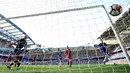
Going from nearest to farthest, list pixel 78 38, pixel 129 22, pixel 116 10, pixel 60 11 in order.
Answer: pixel 116 10 < pixel 60 11 < pixel 78 38 < pixel 129 22

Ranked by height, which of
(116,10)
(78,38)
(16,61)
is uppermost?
(116,10)

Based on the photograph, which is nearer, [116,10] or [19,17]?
[116,10]

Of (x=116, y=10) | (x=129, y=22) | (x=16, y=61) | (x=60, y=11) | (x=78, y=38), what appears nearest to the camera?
(x=116, y=10)

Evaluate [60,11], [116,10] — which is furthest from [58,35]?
[116,10]

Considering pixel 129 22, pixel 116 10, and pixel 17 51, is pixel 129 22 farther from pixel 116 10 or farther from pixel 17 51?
pixel 17 51

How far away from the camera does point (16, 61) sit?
7.98 metres

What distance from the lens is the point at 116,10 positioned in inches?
218

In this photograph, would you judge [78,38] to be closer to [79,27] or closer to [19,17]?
[79,27]

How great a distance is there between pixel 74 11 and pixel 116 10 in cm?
141

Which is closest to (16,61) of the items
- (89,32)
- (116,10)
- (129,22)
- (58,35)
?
(58,35)

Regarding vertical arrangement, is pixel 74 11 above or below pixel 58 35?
above

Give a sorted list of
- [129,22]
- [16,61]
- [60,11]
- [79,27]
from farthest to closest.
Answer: [129,22] → [16,61] → [79,27] → [60,11]

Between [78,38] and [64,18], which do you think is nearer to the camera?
[64,18]

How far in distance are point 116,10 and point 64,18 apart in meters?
2.07
